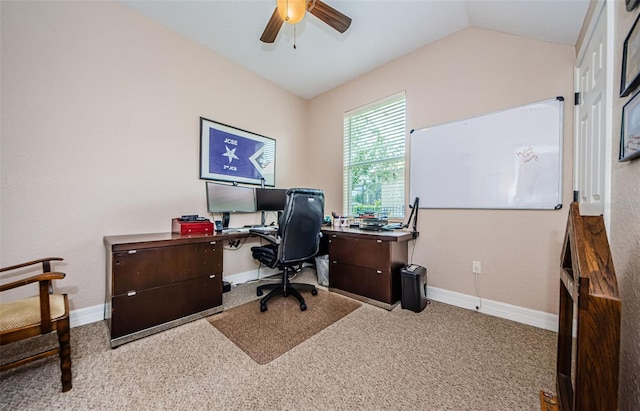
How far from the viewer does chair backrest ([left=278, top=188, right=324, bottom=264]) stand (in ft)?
6.93

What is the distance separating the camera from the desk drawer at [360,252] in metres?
2.29

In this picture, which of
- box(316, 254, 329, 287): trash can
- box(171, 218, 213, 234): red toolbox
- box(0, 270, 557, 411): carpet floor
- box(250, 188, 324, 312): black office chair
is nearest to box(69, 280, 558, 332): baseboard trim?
box(0, 270, 557, 411): carpet floor

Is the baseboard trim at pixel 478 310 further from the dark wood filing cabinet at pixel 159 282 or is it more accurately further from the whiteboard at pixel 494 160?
the whiteboard at pixel 494 160

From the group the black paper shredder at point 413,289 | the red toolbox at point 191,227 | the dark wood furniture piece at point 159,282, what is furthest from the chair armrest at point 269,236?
the black paper shredder at point 413,289

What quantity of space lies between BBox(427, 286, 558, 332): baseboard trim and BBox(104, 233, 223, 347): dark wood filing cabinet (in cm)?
223

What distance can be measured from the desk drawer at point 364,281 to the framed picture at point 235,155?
1.57 metres

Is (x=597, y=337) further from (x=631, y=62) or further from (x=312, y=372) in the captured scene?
(x=312, y=372)

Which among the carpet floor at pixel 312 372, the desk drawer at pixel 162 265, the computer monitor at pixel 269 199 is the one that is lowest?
the carpet floor at pixel 312 372

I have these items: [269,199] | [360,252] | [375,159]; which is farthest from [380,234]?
[269,199]

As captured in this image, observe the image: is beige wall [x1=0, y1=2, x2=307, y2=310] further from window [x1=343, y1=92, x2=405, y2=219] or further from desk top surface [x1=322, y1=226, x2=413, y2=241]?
window [x1=343, y1=92, x2=405, y2=219]

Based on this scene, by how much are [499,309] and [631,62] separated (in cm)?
199

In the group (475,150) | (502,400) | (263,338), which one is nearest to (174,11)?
(263,338)

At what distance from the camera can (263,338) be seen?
1763mm

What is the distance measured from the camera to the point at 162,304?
6.00 ft
